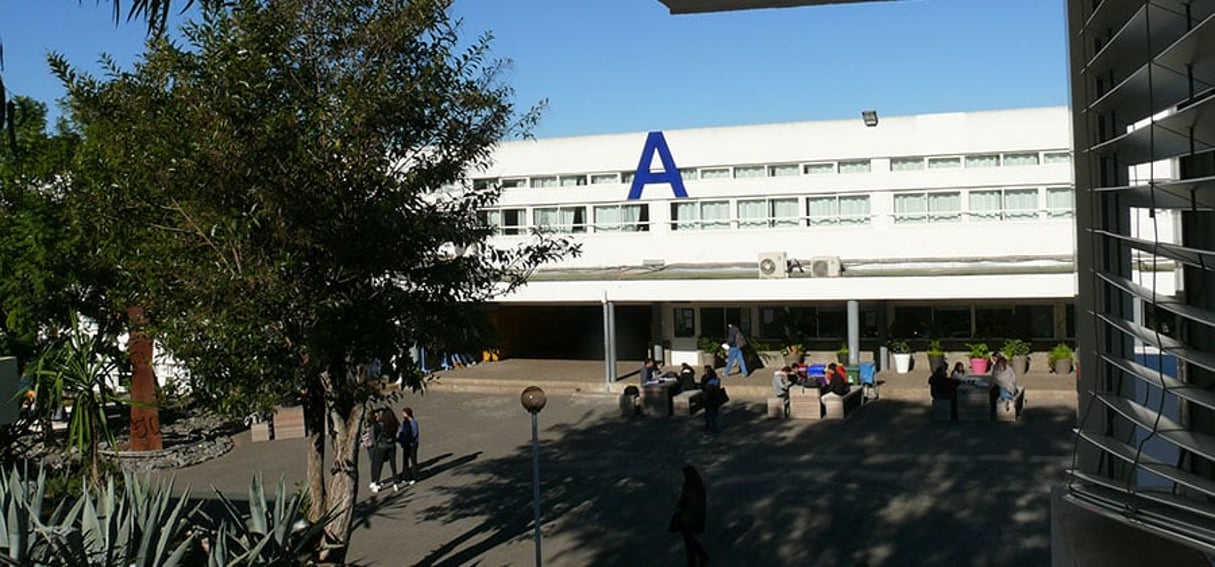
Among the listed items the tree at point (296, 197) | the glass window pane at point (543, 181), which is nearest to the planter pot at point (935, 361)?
the glass window pane at point (543, 181)

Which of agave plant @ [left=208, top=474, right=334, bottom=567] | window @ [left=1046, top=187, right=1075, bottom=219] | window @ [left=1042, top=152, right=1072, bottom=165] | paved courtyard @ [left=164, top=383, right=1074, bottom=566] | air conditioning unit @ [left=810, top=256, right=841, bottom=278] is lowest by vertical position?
paved courtyard @ [left=164, top=383, right=1074, bottom=566]

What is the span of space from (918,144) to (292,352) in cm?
2224

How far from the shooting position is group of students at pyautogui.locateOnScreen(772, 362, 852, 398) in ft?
74.3

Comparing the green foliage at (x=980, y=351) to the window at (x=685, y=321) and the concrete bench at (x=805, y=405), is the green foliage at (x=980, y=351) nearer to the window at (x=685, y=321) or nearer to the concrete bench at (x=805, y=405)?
the concrete bench at (x=805, y=405)

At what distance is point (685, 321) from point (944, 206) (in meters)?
8.18

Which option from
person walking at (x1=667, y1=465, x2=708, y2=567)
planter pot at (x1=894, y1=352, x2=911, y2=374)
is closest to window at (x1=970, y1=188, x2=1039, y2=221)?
planter pot at (x1=894, y1=352, x2=911, y2=374)

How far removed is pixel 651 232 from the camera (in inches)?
1242

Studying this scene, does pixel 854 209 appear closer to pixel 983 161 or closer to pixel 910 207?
pixel 910 207

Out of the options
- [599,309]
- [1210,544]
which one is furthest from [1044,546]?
[599,309]

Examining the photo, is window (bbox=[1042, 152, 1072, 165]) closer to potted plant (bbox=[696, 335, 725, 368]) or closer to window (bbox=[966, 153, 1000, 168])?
window (bbox=[966, 153, 1000, 168])

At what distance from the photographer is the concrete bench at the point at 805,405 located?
22.1 meters

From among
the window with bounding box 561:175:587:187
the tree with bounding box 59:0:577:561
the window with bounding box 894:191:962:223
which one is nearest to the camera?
the tree with bounding box 59:0:577:561

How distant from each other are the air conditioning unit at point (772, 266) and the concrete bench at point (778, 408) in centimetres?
493

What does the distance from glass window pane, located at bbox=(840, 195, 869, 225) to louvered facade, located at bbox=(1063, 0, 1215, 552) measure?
87.8 ft
